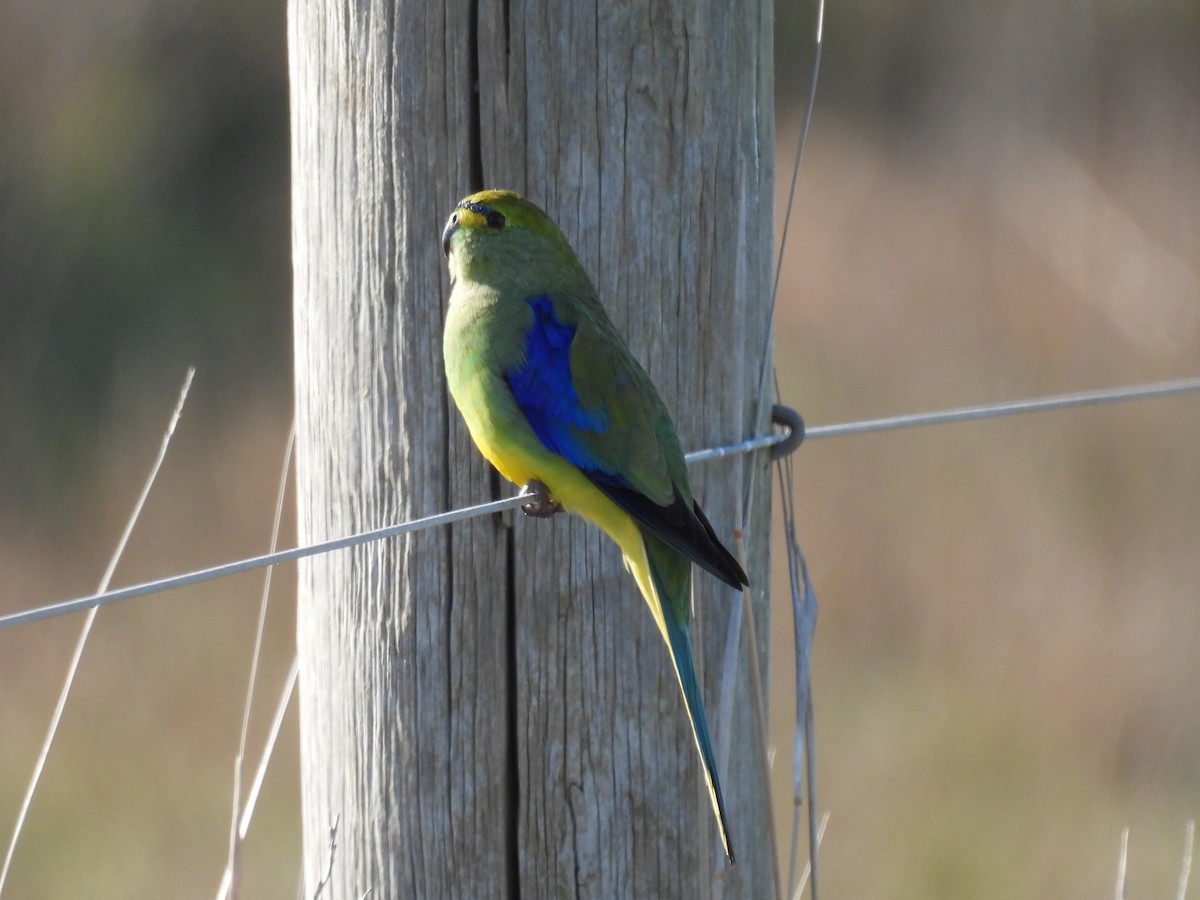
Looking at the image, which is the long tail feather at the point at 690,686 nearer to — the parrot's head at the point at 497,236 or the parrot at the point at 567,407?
the parrot at the point at 567,407

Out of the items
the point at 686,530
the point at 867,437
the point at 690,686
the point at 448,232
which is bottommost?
the point at 690,686

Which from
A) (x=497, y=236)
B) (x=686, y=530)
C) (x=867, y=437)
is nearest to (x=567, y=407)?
(x=497, y=236)

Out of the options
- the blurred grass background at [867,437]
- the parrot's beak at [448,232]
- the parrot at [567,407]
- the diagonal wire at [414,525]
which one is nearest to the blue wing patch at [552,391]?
the parrot at [567,407]

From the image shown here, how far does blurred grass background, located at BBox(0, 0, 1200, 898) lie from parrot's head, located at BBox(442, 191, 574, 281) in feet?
10.9

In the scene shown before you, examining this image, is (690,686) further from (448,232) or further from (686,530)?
(448,232)

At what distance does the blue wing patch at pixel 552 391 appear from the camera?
2848 millimetres

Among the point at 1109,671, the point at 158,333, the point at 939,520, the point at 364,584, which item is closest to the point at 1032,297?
the point at 939,520

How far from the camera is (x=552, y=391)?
2912 mm

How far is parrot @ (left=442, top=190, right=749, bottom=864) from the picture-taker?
8.19 feet

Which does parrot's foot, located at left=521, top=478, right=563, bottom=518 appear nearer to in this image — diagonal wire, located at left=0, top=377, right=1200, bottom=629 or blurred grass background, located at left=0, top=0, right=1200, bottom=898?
diagonal wire, located at left=0, top=377, right=1200, bottom=629

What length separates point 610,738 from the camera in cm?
248

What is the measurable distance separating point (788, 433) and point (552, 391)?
484 millimetres

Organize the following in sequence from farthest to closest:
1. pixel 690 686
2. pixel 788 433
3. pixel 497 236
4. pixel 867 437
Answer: pixel 867 437
pixel 788 433
pixel 497 236
pixel 690 686

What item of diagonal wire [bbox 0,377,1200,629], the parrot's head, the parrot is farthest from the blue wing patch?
diagonal wire [bbox 0,377,1200,629]
